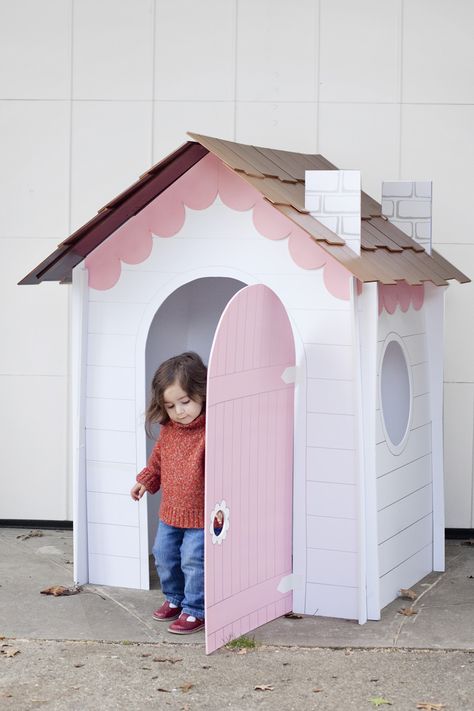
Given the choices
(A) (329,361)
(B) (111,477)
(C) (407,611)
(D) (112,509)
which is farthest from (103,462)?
(C) (407,611)

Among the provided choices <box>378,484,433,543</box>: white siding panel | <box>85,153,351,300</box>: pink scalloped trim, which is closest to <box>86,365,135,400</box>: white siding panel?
<box>85,153,351,300</box>: pink scalloped trim

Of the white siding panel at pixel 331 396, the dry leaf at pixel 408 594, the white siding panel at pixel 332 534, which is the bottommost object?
the dry leaf at pixel 408 594

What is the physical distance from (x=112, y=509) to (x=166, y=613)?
27.7 inches

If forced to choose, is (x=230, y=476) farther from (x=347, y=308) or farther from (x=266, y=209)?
(x=266, y=209)

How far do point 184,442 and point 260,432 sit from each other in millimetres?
364

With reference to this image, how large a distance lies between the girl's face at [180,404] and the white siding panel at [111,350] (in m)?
0.54

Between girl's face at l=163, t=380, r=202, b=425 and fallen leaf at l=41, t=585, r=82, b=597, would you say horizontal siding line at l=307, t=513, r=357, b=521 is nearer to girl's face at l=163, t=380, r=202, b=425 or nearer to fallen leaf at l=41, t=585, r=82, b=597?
girl's face at l=163, t=380, r=202, b=425

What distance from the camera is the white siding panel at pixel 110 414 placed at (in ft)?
18.5

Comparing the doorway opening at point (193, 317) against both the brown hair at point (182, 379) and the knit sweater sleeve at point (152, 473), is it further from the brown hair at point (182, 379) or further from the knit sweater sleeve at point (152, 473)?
the brown hair at point (182, 379)

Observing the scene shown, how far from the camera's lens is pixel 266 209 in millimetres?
5309

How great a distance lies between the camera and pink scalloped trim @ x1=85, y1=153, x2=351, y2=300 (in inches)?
207

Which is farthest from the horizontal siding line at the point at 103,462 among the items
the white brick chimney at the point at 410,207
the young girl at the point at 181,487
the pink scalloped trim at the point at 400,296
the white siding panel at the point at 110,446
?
the white brick chimney at the point at 410,207

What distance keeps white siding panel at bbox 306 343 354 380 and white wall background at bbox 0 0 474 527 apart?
6.97 feet

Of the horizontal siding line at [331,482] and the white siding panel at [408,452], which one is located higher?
the white siding panel at [408,452]
